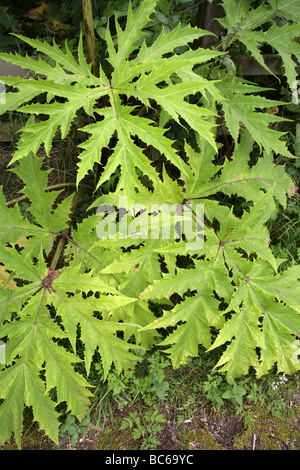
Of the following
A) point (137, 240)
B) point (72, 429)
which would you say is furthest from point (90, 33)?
point (72, 429)

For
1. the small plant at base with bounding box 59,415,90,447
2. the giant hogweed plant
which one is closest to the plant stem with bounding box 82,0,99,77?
the giant hogweed plant

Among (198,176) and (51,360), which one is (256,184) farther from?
(51,360)

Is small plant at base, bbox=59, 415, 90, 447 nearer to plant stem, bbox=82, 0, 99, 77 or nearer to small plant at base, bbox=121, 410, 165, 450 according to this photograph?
small plant at base, bbox=121, 410, 165, 450

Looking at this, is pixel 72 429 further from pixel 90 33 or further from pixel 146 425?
pixel 90 33

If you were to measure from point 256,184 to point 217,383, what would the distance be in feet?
3.55

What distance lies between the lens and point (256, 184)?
193cm

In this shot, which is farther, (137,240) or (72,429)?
(72,429)

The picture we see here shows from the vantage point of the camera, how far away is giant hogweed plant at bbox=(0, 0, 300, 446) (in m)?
1.40

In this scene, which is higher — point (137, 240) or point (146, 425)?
point (137, 240)

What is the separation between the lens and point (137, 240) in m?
1.77

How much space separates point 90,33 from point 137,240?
0.92 m

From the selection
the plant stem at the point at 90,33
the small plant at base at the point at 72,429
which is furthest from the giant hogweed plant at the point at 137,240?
the small plant at base at the point at 72,429

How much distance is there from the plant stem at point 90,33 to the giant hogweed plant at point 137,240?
132 mm
